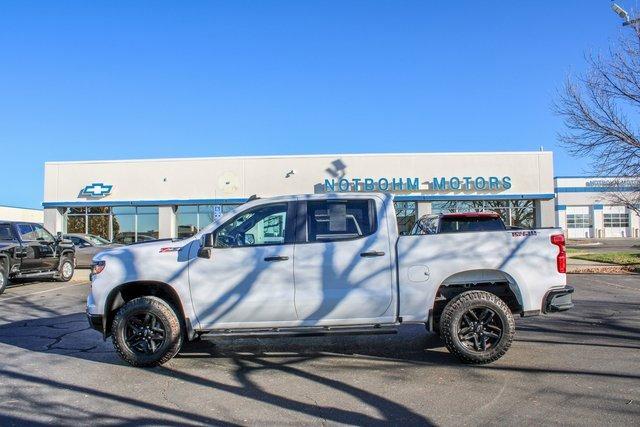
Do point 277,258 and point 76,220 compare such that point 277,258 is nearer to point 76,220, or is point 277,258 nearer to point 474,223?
point 474,223

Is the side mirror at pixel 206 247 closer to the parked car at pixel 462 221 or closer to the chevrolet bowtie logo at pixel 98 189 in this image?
the parked car at pixel 462 221

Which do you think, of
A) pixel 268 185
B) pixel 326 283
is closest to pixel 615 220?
pixel 268 185

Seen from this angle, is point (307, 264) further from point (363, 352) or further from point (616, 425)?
point (616, 425)

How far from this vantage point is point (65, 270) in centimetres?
1755

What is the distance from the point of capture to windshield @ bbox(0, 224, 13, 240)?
15.3m

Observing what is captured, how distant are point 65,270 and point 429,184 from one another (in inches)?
677

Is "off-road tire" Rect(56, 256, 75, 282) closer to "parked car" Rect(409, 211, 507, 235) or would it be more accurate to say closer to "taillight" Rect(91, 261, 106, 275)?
"parked car" Rect(409, 211, 507, 235)

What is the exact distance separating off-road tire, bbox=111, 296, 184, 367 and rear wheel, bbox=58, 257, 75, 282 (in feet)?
39.1

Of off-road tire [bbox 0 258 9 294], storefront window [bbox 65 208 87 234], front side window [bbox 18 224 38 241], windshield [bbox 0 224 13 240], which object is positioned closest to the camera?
off-road tire [bbox 0 258 9 294]

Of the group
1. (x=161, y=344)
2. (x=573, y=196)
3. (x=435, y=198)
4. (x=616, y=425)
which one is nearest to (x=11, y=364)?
(x=161, y=344)

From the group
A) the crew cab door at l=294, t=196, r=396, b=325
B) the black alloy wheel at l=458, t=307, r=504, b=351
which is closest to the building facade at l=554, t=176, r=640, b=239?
the black alloy wheel at l=458, t=307, r=504, b=351

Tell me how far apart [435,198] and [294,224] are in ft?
71.6

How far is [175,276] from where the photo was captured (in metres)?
6.46

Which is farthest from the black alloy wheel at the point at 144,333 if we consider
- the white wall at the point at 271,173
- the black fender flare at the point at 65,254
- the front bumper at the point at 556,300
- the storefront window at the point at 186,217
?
the storefront window at the point at 186,217
